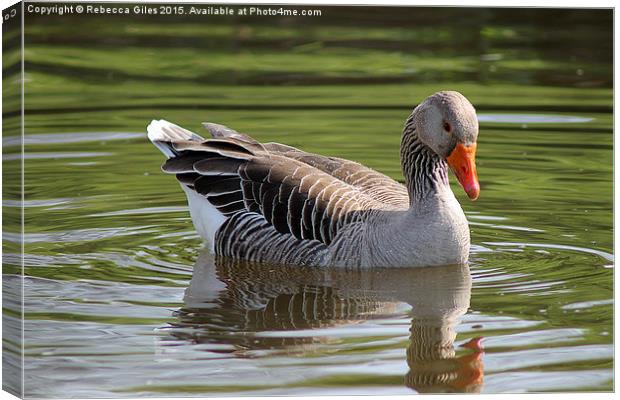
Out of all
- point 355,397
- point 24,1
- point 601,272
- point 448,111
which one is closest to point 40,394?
point 355,397

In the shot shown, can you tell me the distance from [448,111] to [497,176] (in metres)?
3.44

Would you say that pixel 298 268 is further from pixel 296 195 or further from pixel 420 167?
pixel 420 167

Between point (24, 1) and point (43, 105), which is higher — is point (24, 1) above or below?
above

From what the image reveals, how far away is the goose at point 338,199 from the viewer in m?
10.8

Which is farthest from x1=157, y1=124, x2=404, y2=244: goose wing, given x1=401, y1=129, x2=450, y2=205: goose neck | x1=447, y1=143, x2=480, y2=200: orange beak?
x1=447, y1=143, x2=480, y2=200: orange beak

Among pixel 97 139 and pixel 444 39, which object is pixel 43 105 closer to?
pixel 97 139

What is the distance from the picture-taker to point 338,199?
11211 millimetres

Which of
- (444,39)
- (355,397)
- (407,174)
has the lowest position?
(355,397)

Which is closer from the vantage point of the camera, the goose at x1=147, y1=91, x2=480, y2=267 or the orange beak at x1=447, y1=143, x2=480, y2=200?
the orange beak at x1=447, y1=143, x2=480, y2=200

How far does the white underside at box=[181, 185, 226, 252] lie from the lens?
11867 millimetres

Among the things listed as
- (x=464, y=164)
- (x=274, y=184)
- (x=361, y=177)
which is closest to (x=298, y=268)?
(x=274, y=184)

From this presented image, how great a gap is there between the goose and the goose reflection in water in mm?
167

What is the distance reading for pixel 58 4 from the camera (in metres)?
8.39

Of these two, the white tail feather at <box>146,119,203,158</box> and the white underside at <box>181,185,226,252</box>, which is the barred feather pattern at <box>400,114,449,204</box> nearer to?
the white underside at <box>181,185,226,252</box>
